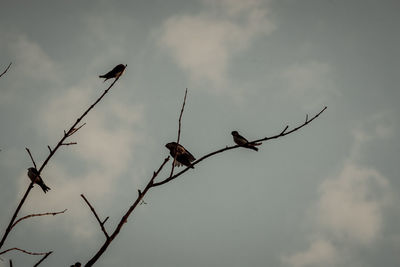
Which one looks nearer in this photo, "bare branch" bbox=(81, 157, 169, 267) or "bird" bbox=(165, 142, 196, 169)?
"bare branch" bbox=(81, 157, 169, 267)

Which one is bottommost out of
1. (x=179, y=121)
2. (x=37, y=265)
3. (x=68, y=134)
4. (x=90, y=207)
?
(x=37, y=265)

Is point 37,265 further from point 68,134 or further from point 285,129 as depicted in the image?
point 285,129

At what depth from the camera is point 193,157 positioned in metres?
4.55

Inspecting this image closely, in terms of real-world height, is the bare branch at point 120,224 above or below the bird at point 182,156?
below

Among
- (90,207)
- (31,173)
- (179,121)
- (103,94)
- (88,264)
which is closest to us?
(88,264)

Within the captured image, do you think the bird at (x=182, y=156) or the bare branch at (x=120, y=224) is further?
the bird at (x=182, y=156)

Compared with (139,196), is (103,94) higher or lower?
higher

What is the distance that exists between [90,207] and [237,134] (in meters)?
7.90

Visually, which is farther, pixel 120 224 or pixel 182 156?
pixel 182 156

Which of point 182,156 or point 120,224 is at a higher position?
point 182,156

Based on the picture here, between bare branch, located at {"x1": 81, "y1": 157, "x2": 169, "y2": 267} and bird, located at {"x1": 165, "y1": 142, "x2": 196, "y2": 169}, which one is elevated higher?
bird, located at {"x1": 165, "y1": 142, "x2": 196, "y2": 169}

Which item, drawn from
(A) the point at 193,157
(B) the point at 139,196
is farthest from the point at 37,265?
(A) the point at 193,157

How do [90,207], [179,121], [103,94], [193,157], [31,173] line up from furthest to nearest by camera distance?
[31,173] → [193,157] → [103,94] → [179,121] → [90,207]

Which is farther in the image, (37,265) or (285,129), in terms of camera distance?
(285,129)
